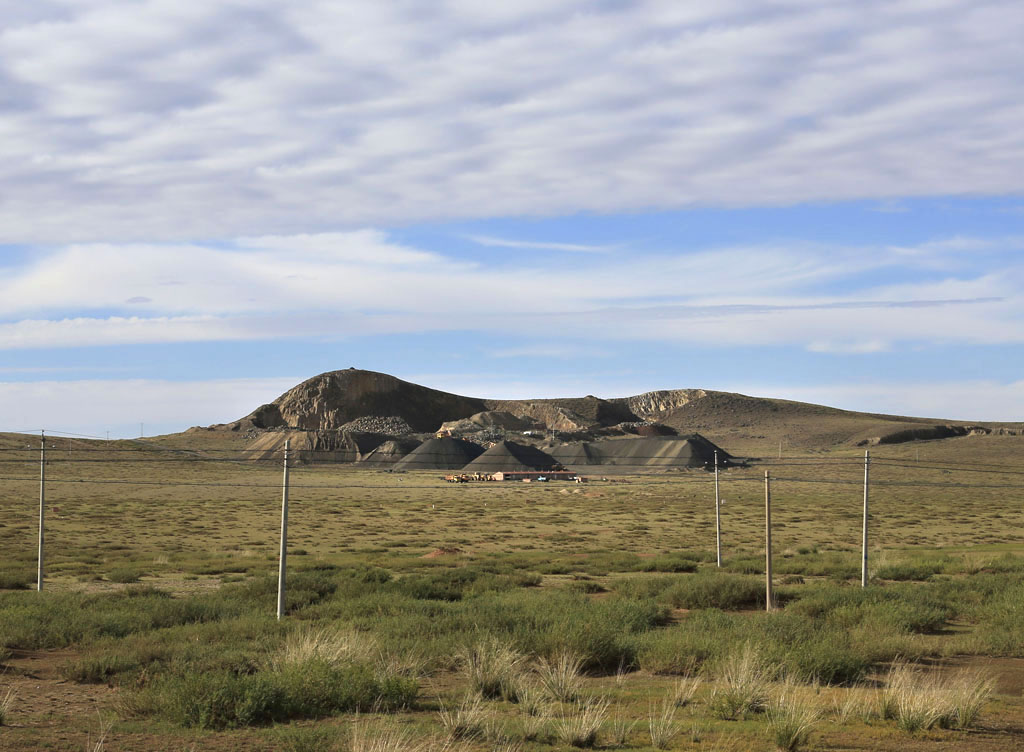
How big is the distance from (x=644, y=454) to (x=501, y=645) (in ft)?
374

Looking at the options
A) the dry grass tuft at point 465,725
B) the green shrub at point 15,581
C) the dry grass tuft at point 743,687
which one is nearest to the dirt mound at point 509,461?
the green shrub at point 15,581

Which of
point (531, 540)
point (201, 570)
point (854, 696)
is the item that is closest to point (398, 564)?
point (201, 570)

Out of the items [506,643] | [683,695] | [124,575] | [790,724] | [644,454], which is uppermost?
[644,454]

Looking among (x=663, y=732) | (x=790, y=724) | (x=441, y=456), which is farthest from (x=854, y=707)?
(x=441, y=456)

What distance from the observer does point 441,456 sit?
134 metres

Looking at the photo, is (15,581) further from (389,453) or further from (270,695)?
(389,453)

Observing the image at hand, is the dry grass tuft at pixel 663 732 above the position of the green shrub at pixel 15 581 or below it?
above

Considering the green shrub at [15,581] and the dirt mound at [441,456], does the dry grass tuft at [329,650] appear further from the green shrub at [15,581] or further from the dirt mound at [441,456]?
the dirt mound at [441,456]

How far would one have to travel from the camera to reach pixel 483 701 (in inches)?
555

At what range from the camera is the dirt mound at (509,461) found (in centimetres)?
Result: 12069

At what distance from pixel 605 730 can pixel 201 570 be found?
1056 inches

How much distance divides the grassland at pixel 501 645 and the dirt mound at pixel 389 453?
303 feet

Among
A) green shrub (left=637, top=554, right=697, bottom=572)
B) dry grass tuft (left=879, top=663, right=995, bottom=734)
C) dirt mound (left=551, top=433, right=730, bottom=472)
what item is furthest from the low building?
dry grass tuft (left=879, top=663, right=995, bottom=734)

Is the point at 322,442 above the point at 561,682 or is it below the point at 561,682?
above
